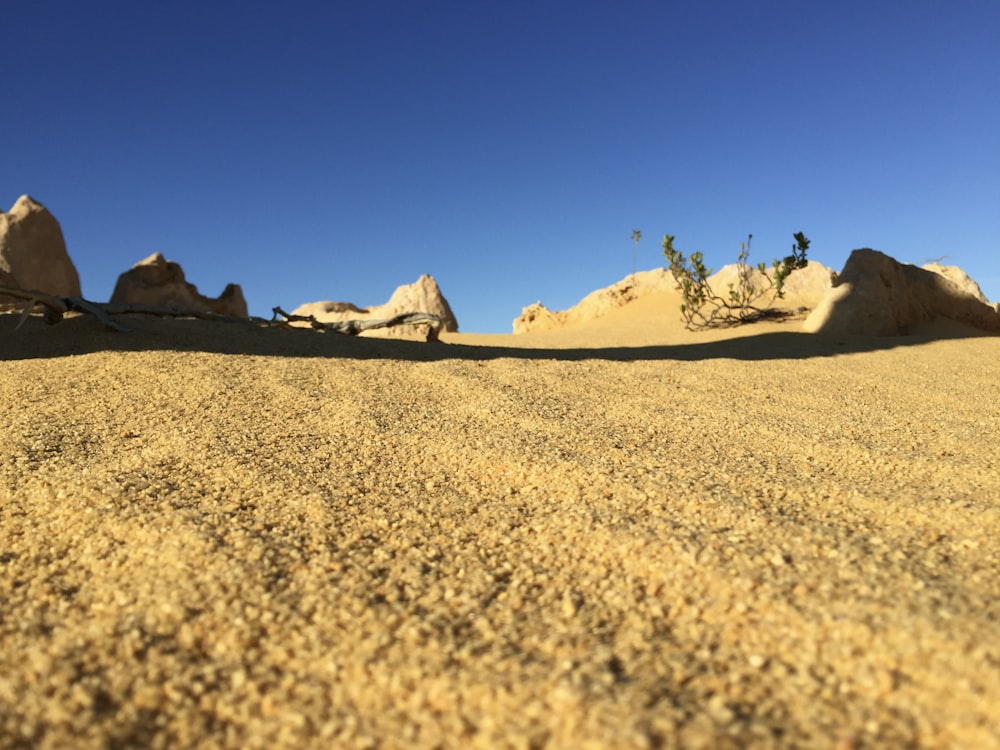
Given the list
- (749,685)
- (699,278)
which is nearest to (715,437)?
(749,685)

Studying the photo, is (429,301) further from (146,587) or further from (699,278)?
(146,587)

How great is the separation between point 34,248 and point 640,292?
40.3 ft

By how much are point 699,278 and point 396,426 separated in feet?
32.4

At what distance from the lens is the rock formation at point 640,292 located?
12922mm

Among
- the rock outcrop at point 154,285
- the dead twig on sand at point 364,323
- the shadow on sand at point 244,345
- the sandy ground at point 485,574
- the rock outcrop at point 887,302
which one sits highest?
the rock outcrop at point 154,285

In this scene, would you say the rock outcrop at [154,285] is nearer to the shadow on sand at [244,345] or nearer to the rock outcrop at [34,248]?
the rock outcrop at [34,248]

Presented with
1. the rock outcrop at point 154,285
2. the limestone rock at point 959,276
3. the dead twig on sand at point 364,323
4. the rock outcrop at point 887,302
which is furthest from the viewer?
the rock outcrop at point 154,285

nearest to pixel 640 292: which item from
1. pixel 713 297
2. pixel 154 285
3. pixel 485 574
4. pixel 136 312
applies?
pixel 713 297

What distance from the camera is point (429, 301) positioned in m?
17.4

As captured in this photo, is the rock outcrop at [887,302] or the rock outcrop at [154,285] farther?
the rock outcrop at [154,285]

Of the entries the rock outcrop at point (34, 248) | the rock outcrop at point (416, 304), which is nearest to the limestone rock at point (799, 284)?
the rock outcrop at point (416, 304)

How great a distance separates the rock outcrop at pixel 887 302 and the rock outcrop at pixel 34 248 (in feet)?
41.9

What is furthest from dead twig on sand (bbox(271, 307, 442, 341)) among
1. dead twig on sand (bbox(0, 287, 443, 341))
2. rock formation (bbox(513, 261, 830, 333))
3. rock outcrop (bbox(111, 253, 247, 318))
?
rock formation (bbox(513, 261, 830, 333))

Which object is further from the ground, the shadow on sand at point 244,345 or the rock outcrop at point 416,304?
the rock outcrop at point 416,304
